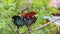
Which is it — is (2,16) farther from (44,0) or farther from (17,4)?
(44,0)

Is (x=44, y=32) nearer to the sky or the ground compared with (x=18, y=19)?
nearer to the ground

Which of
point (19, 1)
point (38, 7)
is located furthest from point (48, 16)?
point (19, 1)

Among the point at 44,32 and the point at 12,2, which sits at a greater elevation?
the point at 12,2

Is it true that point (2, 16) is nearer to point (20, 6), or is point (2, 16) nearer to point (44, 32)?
point (20, 6)

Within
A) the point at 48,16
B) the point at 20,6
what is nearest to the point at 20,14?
the point at 20,6

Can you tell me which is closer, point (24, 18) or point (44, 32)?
point (24, 18)

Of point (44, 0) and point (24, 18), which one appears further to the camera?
point (44, 0)
